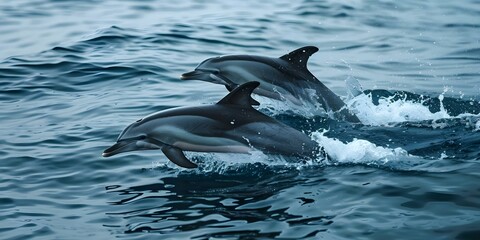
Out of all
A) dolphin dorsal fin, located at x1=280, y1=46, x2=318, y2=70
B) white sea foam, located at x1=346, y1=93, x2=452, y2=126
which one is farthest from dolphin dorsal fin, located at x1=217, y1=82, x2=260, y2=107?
white sea foam, located at x1=346, y1=93, x2=452, y2=126

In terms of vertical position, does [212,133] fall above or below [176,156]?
above

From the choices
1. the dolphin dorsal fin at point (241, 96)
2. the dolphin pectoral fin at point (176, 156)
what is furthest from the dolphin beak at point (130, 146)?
the dolphin dorsal fin at point (241, 96)

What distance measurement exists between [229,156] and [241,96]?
96 cm

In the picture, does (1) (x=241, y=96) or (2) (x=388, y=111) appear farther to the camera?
(2) (x=388, y=111)

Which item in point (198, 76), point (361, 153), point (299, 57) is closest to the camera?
point (361, 153)

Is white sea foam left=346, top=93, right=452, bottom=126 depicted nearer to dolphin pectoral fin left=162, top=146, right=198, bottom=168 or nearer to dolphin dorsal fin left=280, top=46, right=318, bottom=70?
dolphin dorsal fin left=280, top=46, right=318, bottom=70

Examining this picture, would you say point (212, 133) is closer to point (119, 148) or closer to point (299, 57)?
point (119, 148)

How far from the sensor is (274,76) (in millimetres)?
10883

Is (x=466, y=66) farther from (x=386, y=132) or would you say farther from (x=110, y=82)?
(x=110, y=82)

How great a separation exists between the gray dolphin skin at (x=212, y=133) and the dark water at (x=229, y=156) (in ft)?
0.84

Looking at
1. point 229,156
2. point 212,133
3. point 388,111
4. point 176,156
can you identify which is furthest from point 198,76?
point 388,111

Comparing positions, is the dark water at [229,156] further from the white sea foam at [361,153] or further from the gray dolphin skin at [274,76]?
the gray dolphin skin at [274,76]

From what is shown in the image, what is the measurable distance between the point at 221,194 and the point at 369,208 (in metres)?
1.58

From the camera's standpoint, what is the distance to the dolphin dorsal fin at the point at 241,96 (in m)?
8.80
